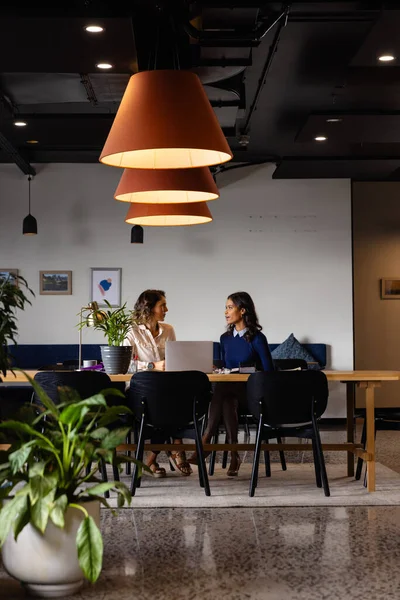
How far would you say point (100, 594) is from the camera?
3.68 meters

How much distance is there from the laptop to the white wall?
4.39 metres

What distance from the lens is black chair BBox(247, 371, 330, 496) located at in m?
5.94

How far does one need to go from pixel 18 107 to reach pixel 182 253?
3.30m

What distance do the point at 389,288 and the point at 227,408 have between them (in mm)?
5640

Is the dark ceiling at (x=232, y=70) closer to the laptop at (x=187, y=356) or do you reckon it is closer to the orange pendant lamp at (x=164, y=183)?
the orange pendant lamp at (x=164, y=183)

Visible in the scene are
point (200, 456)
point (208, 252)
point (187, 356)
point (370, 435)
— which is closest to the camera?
point (200, 456)

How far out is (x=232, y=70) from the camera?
6570 mm

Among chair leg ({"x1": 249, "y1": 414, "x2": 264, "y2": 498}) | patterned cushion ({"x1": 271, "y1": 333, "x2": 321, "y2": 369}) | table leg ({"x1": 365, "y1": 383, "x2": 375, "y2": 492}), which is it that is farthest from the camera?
patterned cushion ({"x1": 271, "y1": 333, "x2": 321, "y2": 369})

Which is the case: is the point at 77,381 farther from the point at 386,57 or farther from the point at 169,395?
the point at 386,57

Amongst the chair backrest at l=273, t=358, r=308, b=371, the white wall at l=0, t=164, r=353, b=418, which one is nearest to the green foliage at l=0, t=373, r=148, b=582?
the chair backrest at l=273, t=358, r=308, b=371

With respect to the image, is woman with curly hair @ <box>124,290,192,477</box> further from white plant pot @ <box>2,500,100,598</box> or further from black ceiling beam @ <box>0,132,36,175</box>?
white plant pot @ <box>2,500,100,598</box>

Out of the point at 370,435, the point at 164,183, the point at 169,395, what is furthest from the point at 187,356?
the point at 164,183

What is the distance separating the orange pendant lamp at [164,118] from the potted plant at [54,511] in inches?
48.5

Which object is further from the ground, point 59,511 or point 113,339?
point 113,339
